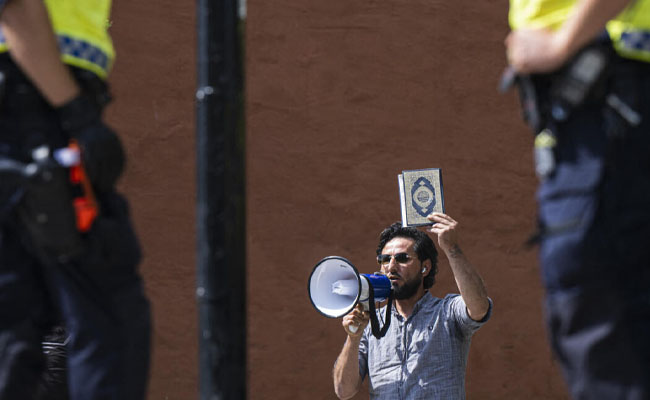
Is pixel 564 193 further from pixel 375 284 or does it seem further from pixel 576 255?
pixel 375 284

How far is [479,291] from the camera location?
3.66 meters

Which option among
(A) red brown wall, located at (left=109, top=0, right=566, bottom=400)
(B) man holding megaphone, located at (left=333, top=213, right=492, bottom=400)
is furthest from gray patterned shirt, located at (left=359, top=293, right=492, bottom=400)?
(A) red brown wall, located at (left=109, top=0, right=566, bottom=400)

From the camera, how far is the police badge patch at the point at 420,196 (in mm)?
3811

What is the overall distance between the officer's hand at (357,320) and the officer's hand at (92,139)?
2.02 meters

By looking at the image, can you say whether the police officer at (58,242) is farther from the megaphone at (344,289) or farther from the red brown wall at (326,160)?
the red brown wall at (326,160)

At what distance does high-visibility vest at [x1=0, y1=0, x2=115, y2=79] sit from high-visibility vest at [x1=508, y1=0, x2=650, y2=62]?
958mm

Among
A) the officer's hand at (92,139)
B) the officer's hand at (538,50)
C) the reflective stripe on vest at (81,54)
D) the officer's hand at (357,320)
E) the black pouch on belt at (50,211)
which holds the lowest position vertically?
the officer's hand at (357,320)

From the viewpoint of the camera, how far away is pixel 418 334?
3822mm

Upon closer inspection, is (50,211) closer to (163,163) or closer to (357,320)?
(357,320)

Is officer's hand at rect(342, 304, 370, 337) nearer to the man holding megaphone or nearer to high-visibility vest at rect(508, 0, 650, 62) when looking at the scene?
the man holding megaphone

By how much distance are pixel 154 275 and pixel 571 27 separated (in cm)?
386

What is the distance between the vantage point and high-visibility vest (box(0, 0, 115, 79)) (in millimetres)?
1931

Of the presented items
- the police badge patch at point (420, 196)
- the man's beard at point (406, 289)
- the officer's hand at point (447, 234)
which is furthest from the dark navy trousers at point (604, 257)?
the man's beard at point (406, 289)

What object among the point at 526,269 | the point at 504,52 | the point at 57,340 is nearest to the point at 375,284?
the point at 57,340
